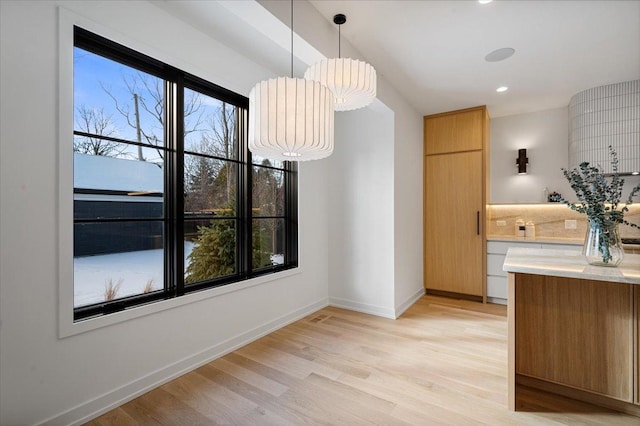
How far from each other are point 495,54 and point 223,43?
8.36ft

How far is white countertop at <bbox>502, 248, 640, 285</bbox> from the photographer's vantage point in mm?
1581

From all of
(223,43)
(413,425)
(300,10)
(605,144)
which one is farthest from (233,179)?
(605,144)

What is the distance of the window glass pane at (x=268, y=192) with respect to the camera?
10.3 ft

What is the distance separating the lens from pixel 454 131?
4348 millimetres

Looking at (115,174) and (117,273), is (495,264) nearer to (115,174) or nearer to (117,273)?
(117,273)

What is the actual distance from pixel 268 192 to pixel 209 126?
930 mm

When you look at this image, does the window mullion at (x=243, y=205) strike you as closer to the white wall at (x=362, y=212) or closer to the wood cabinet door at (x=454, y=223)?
the white wall at (x=362, y=212)

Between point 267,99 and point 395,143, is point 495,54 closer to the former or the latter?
point 395,143

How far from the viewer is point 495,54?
2834 mm

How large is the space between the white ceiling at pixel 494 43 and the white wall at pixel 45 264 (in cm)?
148

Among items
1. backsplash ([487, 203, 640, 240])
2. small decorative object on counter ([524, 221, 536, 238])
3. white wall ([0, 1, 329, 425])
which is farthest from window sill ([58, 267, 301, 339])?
small decorative object on counter ([524, 221, 536, 238])

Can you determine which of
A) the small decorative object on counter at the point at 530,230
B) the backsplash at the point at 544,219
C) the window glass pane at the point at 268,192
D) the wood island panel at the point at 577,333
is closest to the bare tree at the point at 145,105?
the window glass pane at the point at 268,192

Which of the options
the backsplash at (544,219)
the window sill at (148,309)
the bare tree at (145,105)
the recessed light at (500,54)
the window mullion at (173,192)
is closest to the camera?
the window sill at (148,309)

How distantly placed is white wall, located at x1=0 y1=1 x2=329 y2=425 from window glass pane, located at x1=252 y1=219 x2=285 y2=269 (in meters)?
0.98
